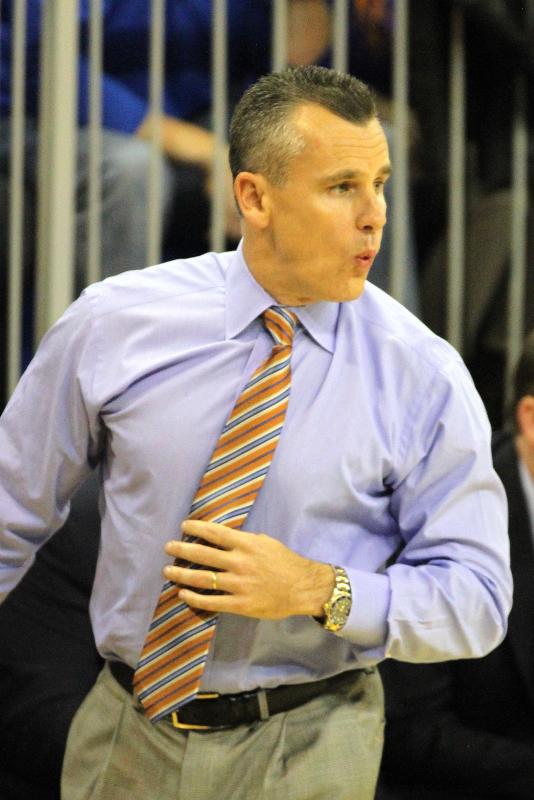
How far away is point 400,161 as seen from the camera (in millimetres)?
3551

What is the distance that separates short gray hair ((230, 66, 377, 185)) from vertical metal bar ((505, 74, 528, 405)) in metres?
1.75

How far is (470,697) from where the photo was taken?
9.67 feet

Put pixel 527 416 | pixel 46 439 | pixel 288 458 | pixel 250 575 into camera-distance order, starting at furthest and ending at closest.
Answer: pixel 527 416 → pixel 46 439 → pixel 288 458 → pixel 250 575

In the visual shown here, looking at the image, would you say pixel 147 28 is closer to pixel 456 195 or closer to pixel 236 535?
pixel 456 195

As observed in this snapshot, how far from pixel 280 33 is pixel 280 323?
1853 mm

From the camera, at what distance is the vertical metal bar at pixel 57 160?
353 cm

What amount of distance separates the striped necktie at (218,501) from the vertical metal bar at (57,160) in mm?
1794

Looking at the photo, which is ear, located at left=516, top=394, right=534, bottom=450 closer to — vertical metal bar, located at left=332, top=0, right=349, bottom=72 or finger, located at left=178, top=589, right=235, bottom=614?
vertical metal bar, located at left=332, top=0, right=349, bottom=72

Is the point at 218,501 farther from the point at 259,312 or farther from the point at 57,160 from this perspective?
the point at 57,160

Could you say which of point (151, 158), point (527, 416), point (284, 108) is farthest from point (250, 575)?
point (151, 158)

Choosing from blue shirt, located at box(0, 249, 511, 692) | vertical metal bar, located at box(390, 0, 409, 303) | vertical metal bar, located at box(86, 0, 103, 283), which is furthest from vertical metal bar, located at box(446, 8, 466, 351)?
blue shirt, located at box(0, 249, 511, 692)

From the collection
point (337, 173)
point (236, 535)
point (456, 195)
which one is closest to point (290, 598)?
point (236, 535)

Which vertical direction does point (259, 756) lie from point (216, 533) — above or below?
below

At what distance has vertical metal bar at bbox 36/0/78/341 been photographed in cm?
353
